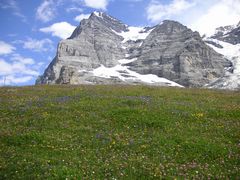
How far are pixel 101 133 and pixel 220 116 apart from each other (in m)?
9.57

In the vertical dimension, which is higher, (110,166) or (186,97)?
(186,97)

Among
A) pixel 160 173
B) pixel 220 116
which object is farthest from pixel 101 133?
pixel 220 116

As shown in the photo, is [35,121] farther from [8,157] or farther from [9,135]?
[8,157]

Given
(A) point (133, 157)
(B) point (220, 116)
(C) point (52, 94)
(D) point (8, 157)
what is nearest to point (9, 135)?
(D) point (8, 157)

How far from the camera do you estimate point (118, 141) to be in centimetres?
1859

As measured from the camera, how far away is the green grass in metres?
15.0

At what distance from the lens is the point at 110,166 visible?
1530cm

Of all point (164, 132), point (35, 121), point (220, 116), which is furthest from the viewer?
point (220, 116)

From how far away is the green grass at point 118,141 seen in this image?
15.0 metres

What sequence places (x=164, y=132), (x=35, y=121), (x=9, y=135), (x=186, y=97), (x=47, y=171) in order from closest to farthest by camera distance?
(x=47, y=171) < (x=9, y=135) < (x=164, y=132) < (x=35, y=121) < (x=186, y=97)

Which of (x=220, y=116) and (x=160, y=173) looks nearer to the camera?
(x=160, y=173)

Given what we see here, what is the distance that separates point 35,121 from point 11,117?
2.29 meters

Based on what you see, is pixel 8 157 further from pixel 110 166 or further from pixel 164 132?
pixel 164 132

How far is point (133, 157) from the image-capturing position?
54.1 ft
